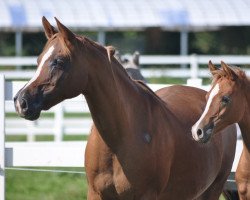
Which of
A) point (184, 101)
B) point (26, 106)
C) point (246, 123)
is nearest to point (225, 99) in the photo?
point (246, 123)

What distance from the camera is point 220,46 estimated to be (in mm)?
36344

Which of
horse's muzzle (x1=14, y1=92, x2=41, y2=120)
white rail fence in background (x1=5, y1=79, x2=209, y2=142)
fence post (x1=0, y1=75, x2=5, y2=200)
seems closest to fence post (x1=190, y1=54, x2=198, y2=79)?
white rail fence in background (x1=5, y1=79, x2=209, y2=142)

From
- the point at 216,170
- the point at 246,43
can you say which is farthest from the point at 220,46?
the point at 216,170

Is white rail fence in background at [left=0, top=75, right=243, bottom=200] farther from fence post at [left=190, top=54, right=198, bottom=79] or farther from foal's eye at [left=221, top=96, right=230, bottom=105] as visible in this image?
fence post at [left=190, top=54, right=198, bottom=79]

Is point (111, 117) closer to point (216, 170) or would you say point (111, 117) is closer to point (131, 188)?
point (131, 188)

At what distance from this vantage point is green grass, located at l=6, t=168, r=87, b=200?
10.1 meters

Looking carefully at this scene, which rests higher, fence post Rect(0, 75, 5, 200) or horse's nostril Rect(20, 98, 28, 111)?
horse's nostril Rect(20, 98, 28, 111)

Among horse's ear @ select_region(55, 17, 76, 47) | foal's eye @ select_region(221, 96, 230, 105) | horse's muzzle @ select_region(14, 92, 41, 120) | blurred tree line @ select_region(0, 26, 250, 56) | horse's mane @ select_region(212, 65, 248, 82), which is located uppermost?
horse's ear @ select_region(55, 17, 76, 47)

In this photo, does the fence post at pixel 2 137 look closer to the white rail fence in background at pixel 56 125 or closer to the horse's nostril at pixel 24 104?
the horse's nostril at pixel 24 104

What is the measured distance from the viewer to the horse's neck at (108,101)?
6.30 metres

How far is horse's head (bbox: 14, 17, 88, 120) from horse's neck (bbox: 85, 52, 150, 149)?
0.14 metres

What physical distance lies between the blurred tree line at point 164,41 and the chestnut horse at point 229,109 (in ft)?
92.2

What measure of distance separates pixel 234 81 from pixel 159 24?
26.9 metres

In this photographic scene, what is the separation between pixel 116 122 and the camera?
252 inches
